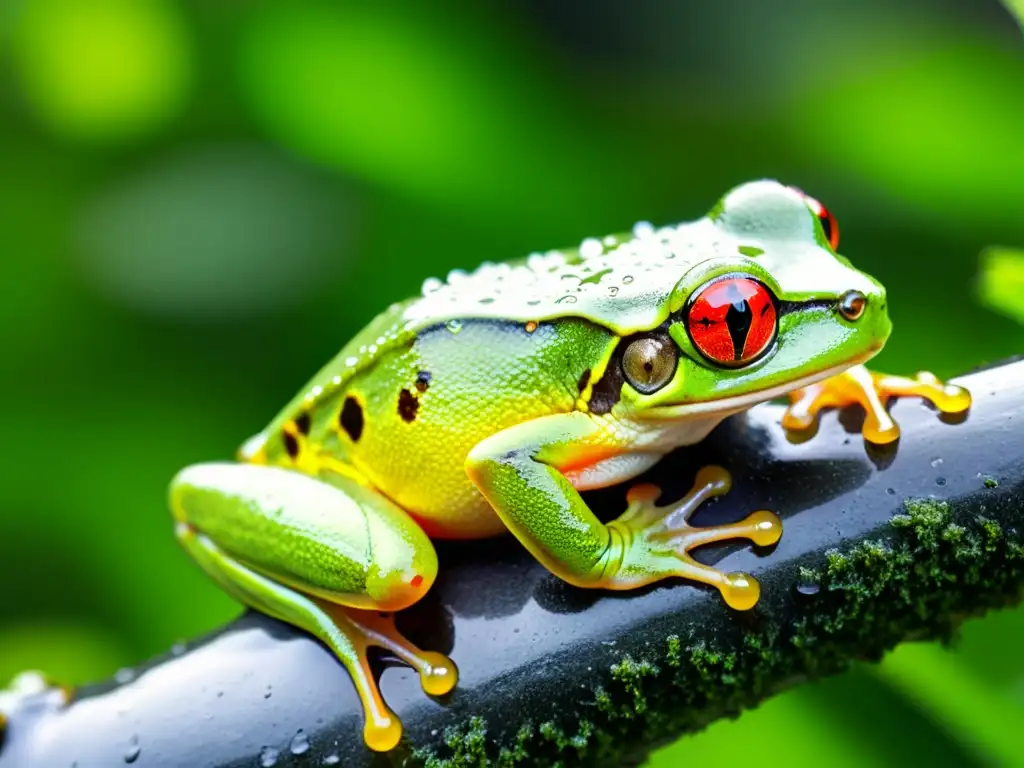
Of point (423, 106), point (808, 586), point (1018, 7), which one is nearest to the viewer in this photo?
point (1018, 7)

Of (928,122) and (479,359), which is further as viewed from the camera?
(928,122)

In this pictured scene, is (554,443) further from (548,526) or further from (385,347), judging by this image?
(385,347)

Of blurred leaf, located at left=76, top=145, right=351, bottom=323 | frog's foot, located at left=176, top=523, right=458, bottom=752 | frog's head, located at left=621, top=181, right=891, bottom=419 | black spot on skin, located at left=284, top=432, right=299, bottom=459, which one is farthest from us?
blurred leaf, located at left=76, top=145, right=351, bottom=323

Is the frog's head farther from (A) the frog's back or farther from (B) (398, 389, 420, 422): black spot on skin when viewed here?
(B) (398, 389, 420, 422): black spot on skin

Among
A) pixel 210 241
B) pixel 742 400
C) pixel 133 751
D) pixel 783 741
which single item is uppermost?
pixel 742 400

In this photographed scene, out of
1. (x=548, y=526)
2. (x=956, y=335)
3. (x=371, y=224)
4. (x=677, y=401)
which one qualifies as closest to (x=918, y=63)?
(x=956, y=335)

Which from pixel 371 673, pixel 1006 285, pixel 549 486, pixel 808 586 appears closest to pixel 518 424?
pixel 549 486

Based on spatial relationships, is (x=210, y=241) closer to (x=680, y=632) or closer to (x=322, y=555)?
(x=322, y=555)

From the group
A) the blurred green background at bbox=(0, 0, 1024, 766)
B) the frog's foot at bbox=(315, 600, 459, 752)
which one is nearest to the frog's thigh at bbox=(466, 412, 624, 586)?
the frog's foot at bbox=(315, 600, 459, 752)
